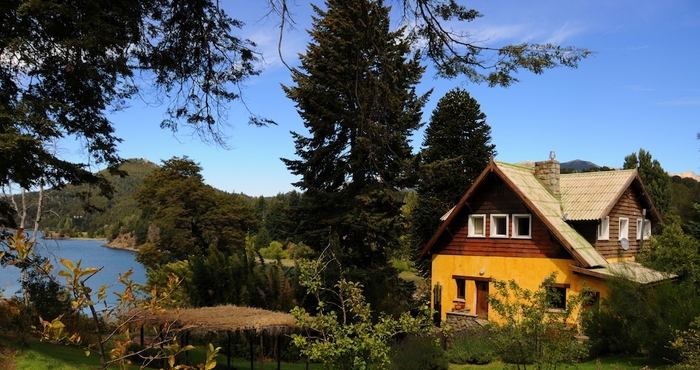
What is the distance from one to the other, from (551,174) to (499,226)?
329cm

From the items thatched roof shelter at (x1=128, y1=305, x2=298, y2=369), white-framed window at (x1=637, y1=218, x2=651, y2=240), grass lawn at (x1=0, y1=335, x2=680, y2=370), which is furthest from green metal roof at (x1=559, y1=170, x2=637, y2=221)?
thatched roof shelter at (x1=128, y1=305, x2=298, y2=369)

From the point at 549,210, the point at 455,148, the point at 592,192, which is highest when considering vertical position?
the point at 455,148

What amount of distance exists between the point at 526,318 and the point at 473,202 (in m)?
11.1

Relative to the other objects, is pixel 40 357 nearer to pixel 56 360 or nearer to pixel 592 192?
pixel 56 360

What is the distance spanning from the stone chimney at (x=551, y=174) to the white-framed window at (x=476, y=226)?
10.3 ft

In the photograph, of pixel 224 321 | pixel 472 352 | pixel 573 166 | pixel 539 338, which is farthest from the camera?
pixel 573 166

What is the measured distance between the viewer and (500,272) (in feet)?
63.0

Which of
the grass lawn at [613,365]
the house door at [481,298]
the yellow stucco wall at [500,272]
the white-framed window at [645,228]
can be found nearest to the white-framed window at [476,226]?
the yellow stucco wall at [500,272]

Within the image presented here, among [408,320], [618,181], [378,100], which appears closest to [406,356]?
[408,320]

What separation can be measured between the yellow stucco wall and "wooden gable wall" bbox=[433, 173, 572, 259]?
0.21m

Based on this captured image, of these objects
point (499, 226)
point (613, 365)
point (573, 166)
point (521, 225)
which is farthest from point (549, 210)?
point (573, 166)

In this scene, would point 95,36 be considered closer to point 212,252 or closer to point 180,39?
point 180,39

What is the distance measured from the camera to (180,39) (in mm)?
7289

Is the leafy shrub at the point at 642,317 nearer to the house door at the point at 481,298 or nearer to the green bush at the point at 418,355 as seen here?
the green bush at the point at 418,355
